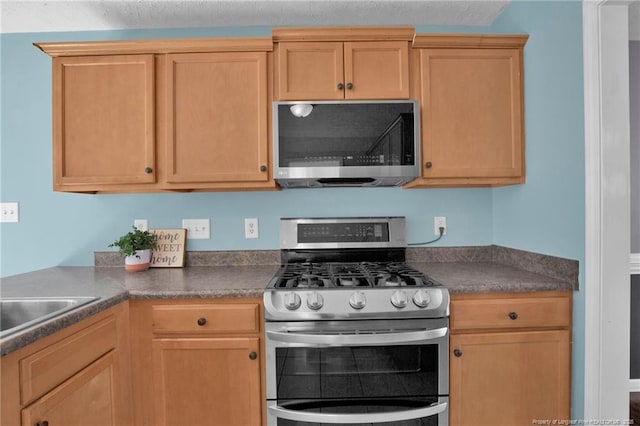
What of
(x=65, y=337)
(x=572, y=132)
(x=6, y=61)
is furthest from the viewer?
(x=6, y=61)

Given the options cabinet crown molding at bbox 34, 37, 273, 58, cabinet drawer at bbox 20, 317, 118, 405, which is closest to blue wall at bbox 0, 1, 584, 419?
cabinet crown molding at bbox 34, 37, 273, 58

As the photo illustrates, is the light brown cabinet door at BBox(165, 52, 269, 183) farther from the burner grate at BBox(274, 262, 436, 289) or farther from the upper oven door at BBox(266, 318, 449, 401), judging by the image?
the upper oven door at BBox(266, 318, 449, 401)

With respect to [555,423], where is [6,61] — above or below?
above

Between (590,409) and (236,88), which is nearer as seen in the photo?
(590,409)

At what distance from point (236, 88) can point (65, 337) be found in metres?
1.28

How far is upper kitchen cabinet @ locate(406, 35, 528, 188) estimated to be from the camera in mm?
1789

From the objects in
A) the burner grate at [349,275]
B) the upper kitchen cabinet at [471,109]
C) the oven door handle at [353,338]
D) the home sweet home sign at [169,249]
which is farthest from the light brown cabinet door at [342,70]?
the oven door handle at [353,338]

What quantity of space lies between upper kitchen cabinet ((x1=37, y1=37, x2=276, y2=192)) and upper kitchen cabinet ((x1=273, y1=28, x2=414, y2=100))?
0.12m

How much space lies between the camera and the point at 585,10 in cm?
146

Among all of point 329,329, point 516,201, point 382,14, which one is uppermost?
point 382,14

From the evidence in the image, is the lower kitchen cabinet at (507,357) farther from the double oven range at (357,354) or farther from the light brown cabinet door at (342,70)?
the light brown cabinet door at (342,70)

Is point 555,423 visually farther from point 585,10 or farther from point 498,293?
point 585,10

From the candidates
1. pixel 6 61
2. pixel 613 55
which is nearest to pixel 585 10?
pixel 613 55

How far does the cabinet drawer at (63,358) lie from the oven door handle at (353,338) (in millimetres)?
629
